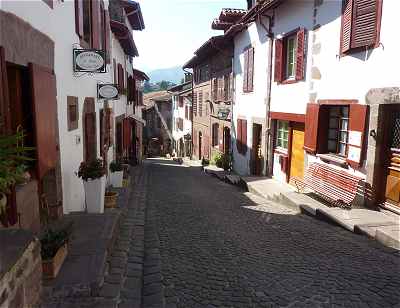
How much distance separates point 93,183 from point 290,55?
7547 mm

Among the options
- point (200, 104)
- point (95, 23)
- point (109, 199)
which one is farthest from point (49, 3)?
point (200, 104)

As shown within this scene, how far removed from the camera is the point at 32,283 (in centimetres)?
287

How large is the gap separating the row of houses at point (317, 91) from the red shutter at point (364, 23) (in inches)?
0.7

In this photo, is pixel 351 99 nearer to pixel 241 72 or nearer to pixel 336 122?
pixel 336 122

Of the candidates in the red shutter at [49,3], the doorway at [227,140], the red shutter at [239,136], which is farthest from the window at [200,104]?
the red shutter at [49,3]

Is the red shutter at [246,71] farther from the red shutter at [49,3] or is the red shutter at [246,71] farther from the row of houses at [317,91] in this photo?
the red shutter at [49,3]

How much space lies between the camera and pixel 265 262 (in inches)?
197

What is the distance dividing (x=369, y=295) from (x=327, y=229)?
2.63 metres

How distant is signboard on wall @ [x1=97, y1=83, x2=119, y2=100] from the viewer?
29.1 ft

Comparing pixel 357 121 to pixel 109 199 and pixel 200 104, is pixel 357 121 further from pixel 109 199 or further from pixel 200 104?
pixel 200 104

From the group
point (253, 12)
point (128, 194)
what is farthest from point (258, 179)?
point (253, 12)

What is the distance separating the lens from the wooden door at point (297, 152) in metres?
10.5

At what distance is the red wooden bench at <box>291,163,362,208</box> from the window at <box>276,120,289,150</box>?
236 cm

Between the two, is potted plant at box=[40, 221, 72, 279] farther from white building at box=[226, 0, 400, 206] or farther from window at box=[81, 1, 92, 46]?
white building at box=[226, 0, 400, 206]
